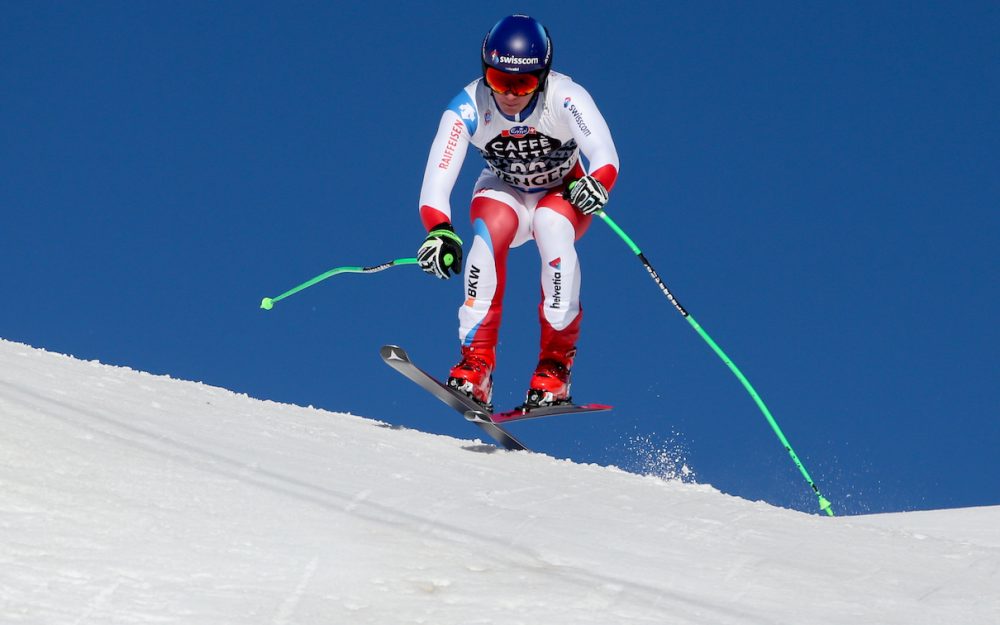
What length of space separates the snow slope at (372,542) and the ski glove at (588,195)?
1.51m

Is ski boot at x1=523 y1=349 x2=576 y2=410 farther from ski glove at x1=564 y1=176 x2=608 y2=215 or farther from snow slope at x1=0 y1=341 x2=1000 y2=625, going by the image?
snow slope at x1=0 y1=341 x2=1000 y2=625

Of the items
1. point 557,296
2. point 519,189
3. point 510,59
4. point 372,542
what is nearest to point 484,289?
point 557,296

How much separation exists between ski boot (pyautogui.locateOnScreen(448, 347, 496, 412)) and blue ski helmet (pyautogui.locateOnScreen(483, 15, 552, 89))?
1.48 m

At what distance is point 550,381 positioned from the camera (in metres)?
6.70

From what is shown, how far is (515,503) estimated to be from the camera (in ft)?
14.5

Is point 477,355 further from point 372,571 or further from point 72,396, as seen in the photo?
point 372,571

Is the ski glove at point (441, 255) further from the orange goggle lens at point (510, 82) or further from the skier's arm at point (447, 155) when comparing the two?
the orange goggle lens at point (510, 82)

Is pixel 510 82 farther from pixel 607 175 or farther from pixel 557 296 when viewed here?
pixel 557 296

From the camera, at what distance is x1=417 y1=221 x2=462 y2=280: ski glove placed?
6078 mm

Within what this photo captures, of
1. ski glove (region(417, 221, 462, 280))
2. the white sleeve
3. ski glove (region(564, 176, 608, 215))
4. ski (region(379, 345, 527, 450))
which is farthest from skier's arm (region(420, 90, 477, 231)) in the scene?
ski (region(379, 345, 527, 450))

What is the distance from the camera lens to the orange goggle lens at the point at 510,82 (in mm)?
6188

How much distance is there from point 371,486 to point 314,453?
2.14ft

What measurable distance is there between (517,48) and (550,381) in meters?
1.82

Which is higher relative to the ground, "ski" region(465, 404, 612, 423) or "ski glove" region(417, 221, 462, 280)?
"ski glove" region(417, 221, 462, 280)
